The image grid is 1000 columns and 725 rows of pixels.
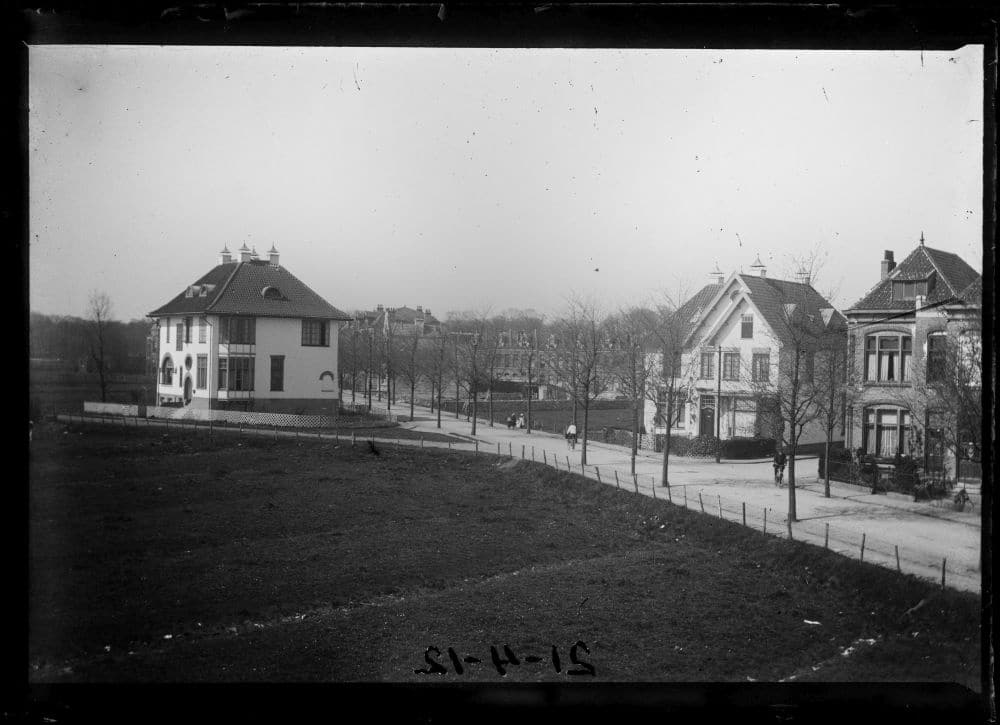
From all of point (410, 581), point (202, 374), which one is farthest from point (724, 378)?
point (202, 374)

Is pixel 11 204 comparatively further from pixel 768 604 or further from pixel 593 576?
pixel 768 604

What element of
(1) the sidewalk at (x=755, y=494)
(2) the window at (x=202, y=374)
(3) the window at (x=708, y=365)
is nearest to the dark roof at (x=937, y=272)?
(1) the sidewalk at (x=755, y=494)

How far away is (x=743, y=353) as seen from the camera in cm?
224

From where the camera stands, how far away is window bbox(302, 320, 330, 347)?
74.7 inches

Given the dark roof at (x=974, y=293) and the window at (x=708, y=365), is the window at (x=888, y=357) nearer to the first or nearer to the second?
the dark roof at (x=974, y=293)

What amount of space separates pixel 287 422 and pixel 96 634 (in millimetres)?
722

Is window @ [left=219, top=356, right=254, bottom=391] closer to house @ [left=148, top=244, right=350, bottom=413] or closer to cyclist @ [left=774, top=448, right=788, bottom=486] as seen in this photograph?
house @ [left=148, top=244, right=350, bottom=413]

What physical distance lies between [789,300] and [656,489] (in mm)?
775

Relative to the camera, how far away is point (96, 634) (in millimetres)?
1549

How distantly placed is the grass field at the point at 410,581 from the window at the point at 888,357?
1.91ft

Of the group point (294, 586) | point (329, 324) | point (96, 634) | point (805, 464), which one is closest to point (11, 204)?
point (329, 324)

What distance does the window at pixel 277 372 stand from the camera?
76.5 inches

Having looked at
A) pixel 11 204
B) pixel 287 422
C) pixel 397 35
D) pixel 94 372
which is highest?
pixel 397 35

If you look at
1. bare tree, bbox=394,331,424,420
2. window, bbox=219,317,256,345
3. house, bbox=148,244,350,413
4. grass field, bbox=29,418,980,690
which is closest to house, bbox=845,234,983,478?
grass field, bbox=29,418,980,690
